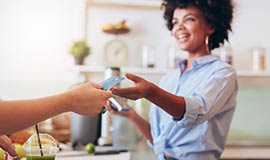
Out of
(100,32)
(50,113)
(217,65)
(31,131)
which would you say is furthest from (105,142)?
(50,113)

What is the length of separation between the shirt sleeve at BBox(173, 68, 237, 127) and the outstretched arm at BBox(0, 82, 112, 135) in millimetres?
414

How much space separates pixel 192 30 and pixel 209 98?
0.32 meters

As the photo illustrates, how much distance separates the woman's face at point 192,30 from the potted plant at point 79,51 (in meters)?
A: 0.91

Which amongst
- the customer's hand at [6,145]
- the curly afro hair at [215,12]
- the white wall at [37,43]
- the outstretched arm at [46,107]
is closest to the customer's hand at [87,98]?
the outstretched arm at [46,107]

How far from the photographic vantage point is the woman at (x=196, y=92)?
1.23 meters

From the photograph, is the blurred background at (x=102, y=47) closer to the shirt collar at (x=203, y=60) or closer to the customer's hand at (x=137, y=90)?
the shirt collar at (x=203, y=60)

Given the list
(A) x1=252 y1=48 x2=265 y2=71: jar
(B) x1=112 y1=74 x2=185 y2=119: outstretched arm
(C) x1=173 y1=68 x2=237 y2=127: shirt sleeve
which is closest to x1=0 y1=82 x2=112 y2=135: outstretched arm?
(B) x1=112 y1=74 x2=185 y2=119: outstretched arm

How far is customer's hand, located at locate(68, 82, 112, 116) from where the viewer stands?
848 mm

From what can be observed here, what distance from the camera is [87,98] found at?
2.86ft

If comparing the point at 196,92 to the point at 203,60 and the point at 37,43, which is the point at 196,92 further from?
the point at 37,43

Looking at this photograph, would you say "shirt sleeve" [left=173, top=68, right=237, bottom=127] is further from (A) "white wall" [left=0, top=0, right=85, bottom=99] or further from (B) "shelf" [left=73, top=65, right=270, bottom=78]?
(A) "white wall" [left=0, top=0, right=85, bottom=99]

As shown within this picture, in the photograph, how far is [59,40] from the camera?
2.44 metres

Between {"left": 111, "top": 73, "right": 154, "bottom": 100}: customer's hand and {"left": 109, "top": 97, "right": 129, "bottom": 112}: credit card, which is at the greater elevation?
{"left": 111, "top": 73, "right": 154, "bottom": 100}: customer's hand

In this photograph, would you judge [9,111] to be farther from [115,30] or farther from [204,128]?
[115,30]
